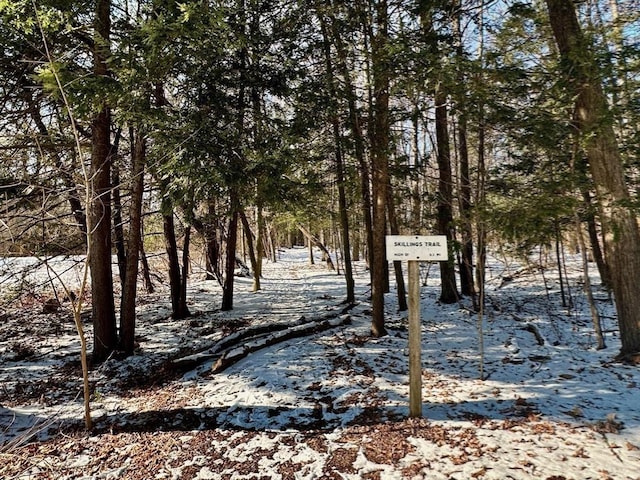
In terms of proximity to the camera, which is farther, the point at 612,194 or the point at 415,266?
the point at 612,194

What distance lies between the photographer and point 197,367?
6363 millimetres

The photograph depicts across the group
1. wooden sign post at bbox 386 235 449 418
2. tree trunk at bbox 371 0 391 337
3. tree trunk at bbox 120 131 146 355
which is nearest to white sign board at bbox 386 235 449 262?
wooden sign post at bbox 386 235 449 418

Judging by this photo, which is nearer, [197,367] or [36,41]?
[36,41]

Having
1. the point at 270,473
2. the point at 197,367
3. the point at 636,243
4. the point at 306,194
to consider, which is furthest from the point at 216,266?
the point at 636,243

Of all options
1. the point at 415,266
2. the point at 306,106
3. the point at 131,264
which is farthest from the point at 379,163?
the point at 131,264

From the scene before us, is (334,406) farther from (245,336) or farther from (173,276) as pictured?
(173,276)

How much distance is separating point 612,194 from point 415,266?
3.16m

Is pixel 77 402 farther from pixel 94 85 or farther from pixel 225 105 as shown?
pixel 225 105

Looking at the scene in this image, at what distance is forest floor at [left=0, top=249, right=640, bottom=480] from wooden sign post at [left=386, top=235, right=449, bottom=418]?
356mm

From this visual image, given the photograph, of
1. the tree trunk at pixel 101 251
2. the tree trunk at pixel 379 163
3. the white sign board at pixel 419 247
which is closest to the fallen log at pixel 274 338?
the tree trunk at pixel 379 163

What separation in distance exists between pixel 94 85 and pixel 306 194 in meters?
4.37

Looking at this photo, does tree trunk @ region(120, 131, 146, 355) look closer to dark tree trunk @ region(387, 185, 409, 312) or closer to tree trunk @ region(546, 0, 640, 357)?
dark tree trunk @ region(387, 185, 409, 312)

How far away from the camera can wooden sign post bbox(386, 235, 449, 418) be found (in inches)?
158

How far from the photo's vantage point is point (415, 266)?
13.2ft
